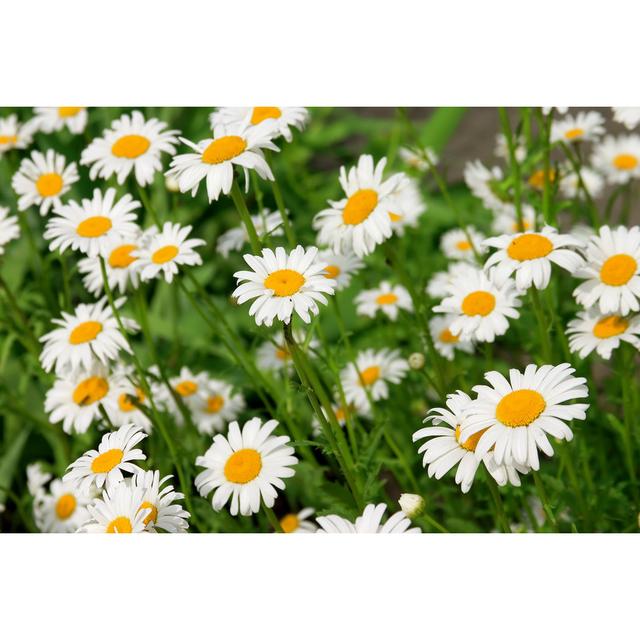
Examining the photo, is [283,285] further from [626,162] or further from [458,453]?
[626,162]

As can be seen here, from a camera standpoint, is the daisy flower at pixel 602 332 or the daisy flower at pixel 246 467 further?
the daisy flower at pixel 602 332

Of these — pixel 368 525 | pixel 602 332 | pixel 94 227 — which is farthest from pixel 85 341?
pixel 602 332

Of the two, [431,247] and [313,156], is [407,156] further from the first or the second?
[313,156]

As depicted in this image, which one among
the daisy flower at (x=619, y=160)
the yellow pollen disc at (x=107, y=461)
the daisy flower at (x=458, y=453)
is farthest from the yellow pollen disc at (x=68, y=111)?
the daisy flower at (x=619, y=160)

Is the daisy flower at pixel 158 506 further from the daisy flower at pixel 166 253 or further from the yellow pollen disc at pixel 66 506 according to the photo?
the yellow pollen disc at pixel 66 506

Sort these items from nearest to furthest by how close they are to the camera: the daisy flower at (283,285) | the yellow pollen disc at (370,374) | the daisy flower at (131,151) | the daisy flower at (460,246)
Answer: the daisy flower at (283,285), the daisy flower at (131,151), the yellow pollen disc at (370,374), the daisy flower at (460,246)
